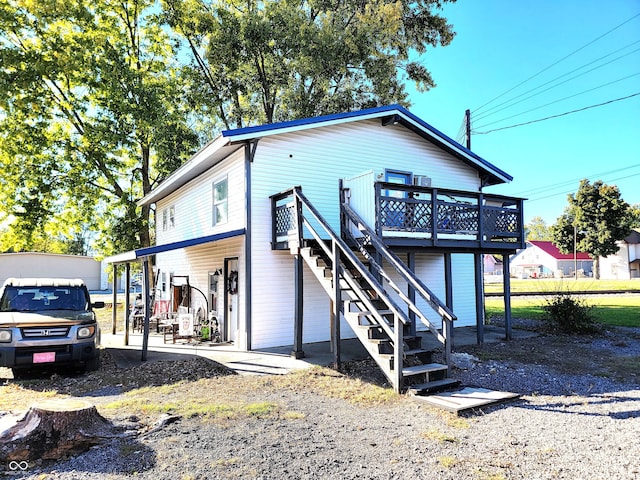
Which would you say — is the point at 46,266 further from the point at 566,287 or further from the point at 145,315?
the point at 566,287

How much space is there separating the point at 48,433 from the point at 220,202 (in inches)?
342

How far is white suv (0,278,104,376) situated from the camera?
24.8ft

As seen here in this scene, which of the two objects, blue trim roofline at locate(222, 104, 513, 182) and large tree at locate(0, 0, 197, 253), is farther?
large tree at locate(0, 0, 197, 253)

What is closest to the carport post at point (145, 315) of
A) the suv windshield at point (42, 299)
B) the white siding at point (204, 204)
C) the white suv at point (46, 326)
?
the white suv at point (46, 326)

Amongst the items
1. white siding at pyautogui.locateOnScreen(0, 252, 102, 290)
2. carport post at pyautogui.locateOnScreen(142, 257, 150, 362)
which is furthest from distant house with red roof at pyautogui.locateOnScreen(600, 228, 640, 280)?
carport post at pyautogui.locateOnScreen(142, 257, 150, 362)

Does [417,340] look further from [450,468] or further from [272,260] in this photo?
[272,260]

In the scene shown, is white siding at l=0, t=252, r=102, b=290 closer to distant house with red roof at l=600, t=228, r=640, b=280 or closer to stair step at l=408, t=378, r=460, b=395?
stair step at l=408, t=378, r=460, b=395

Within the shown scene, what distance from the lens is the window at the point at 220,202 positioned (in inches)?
477

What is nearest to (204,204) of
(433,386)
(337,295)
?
(337,295)

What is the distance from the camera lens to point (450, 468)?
3.96m

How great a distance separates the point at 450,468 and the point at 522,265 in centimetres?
7754

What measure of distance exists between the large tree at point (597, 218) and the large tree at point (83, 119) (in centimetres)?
4641

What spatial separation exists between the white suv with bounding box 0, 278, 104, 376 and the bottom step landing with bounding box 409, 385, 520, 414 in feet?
20.2

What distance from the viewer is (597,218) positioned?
48.8 metres
